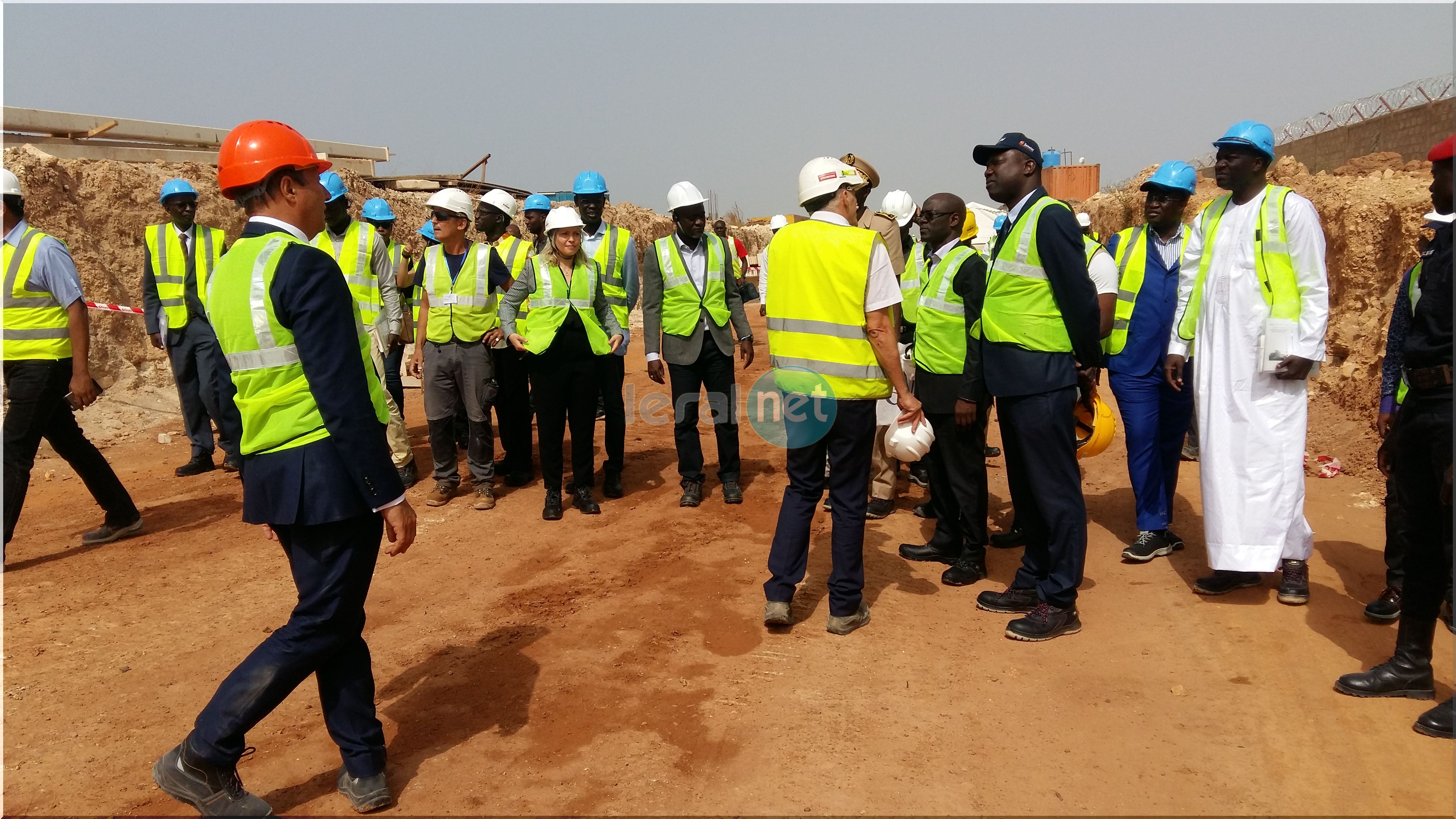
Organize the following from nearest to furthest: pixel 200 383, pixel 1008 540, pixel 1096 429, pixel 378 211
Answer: pixel 1096 429 → pixel 1008 540 → pixel 200 383 → pixel 378 211

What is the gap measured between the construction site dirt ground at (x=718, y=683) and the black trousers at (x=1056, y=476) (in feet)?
1.05

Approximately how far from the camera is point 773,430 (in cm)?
737

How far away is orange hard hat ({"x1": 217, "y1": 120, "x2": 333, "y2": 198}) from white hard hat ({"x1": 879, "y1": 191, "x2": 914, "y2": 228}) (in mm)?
4680

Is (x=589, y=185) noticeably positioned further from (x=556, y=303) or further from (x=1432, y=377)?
(x=1432, y=377)

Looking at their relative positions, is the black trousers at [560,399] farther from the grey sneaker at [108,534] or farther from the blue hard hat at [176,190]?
the blue hard hat at [176,190]

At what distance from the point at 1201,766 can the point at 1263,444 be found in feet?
6.39

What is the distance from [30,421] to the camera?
5.23 m

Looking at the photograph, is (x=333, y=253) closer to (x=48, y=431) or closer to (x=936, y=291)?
(x=48, y=431)

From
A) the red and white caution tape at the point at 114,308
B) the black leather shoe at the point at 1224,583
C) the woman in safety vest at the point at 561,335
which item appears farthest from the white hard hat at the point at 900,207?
the red and white caution tape at the point at 114,308

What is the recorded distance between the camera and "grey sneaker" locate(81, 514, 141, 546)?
571 centimetres

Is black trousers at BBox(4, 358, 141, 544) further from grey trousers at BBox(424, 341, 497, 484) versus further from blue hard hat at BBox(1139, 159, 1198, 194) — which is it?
blue hard hat at BBox(1139, 159, 1198, 194)

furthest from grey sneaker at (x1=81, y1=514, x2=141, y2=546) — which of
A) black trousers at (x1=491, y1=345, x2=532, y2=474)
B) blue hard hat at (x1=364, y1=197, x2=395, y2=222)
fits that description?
blue hard hat at (x1=364, y1=197, x2=395, y2=222)

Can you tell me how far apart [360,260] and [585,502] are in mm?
2490

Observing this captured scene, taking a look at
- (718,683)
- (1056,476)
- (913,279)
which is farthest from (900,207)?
(718,683)
